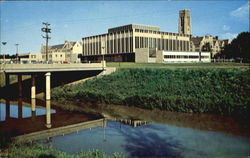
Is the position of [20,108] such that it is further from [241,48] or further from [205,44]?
[205,44]

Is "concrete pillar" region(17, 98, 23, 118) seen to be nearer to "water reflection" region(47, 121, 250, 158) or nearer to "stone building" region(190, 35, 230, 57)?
A: "water reflection" region(47, 121, 250, 158)

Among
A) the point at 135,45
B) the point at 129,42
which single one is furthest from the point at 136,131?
the point at 129,42

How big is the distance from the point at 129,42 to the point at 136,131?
66.6m

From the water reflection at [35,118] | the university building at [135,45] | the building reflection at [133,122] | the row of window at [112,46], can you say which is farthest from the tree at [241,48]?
the water reflection at [35,118]

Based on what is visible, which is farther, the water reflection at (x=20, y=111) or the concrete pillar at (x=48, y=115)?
the water reflection at (x=20, y=111)

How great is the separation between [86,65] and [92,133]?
80.2 ft

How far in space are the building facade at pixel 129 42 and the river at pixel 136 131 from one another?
165 feet

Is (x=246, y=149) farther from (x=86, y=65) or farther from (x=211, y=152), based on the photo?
(x=86, y=65)

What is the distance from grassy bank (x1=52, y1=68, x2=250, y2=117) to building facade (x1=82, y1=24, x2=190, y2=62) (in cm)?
3774

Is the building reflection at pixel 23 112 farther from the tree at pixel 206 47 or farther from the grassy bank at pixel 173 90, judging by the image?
the tree at pixel 206 47

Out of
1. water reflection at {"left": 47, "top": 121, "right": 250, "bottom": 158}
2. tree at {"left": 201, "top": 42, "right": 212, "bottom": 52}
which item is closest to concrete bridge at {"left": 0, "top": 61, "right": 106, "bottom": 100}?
water reflection at {"left": 47, "top": 121, "right": 250, "bottom": 158}

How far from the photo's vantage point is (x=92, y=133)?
23922 mm

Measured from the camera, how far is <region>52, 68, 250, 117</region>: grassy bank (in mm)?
29953

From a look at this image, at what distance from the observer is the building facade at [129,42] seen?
88562 mm
